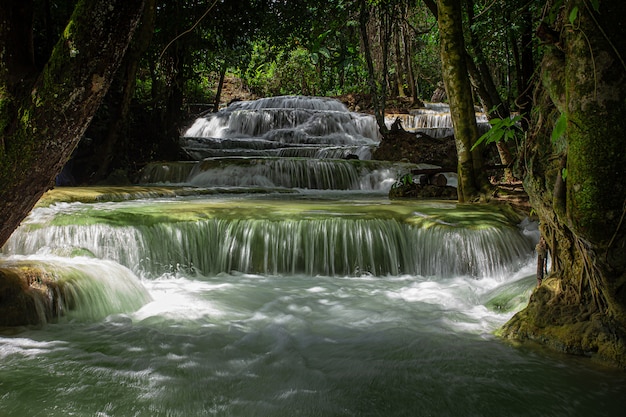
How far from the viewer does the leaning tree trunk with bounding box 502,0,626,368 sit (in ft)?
8.43

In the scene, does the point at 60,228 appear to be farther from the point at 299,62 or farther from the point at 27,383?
the point at 299,62

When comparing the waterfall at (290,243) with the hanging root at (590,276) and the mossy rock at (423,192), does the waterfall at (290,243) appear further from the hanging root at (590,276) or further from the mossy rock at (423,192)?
the mossy rock at (423,192)

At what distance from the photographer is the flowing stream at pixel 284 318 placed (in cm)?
265

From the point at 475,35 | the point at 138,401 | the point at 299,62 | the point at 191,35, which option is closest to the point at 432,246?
the point at 138,401

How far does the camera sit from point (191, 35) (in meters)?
10.7

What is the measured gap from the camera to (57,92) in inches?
98.8

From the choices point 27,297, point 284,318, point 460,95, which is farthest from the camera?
point 460,95

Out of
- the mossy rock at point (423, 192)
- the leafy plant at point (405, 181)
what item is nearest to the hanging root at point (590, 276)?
the leafy plant at point (405, 181)

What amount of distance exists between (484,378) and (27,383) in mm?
2541

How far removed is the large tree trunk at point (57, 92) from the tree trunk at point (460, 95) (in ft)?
19.6

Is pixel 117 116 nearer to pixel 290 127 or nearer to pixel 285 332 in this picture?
pixel 285 332

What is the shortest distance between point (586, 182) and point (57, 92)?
2738 millimetres

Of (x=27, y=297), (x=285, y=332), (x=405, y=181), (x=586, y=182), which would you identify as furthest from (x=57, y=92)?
(x=405, y=181)

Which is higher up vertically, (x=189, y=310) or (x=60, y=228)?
(x=60, y=228)
